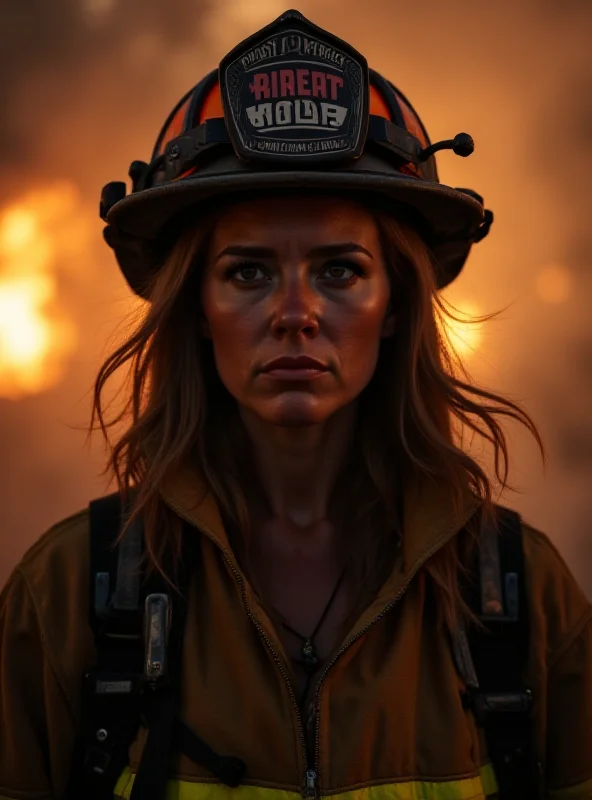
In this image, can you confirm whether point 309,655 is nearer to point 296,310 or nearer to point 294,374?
point 294,374

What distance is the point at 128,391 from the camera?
2.96 m

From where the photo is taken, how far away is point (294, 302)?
249 cm

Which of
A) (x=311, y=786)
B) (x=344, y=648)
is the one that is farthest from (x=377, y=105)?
(x=311, y=786)

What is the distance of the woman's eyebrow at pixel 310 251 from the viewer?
8.36 ft

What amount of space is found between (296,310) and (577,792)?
1713 millimetres

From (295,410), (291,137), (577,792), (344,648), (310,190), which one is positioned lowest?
(577,792)

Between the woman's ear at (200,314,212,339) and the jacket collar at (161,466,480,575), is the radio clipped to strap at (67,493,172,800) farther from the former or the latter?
the woman's ear at (200,314,212,339)

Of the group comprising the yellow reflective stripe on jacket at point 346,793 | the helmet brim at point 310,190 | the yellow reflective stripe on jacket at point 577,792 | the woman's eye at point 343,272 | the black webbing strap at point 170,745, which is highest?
the helmet brim at point 310,190

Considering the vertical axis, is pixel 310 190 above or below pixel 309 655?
above

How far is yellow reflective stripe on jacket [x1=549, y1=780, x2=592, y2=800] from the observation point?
2639 mm

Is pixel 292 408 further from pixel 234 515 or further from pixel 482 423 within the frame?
pixel 482 423

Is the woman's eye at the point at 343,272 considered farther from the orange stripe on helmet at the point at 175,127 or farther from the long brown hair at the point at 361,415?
the orange stripe on helmet at the point at 175,127

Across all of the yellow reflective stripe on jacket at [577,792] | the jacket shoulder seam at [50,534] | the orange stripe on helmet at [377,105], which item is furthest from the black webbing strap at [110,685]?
the orange stripe on helmet at [377,105]

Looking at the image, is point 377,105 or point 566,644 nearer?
point 566,644
